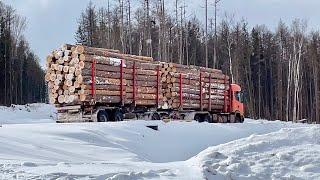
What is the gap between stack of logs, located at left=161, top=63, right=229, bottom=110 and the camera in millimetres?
26859

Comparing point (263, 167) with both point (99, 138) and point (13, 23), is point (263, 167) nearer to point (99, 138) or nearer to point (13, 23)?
point (99, 138)

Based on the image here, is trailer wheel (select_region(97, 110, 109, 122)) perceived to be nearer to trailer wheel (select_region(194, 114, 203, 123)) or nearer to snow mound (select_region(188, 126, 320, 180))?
trailer wheel (select_region(194, 114, 203, 123))

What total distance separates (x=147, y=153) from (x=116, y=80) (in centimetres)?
853

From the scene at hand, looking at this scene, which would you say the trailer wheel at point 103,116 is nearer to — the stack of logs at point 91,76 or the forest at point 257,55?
the stack of logs at point 91,76

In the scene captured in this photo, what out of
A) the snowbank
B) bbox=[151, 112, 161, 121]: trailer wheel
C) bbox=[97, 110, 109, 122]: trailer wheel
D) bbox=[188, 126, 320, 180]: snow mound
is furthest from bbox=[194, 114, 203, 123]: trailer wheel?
bbox=[188, 126, 320, 180]: snow mound

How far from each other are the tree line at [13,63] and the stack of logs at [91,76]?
4298cm

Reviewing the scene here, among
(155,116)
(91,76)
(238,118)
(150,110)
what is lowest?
(238,118)

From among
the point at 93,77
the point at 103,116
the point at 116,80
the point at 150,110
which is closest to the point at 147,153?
the point at 93,77

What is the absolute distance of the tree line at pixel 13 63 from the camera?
2542 inches

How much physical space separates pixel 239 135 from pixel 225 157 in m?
11.0

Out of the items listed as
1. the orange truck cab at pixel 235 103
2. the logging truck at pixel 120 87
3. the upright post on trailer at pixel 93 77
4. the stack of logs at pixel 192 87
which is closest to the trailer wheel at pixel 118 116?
the logging truck at pixel 120 87

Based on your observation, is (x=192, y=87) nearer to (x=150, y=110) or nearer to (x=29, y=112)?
(x=150, y=110)

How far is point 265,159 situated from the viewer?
31.4ft

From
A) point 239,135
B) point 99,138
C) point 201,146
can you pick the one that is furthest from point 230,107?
point 99,138
